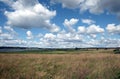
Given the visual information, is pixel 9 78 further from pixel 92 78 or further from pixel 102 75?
pixel 102 75

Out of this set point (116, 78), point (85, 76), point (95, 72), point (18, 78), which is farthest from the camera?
point (95, 72)

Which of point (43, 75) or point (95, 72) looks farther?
point (95, 72)

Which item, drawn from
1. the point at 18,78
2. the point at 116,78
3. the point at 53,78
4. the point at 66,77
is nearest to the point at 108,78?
the point at 116,78

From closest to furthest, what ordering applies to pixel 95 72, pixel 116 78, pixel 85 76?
pixel 116 78
pixel 85 76
pixel 95 72

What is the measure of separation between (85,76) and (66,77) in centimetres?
122

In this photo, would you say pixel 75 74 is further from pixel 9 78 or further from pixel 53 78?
pixel 9 78

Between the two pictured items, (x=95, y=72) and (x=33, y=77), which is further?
(x=95, y=72)

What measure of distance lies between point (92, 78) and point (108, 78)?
0.91m

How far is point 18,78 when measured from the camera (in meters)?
9.15

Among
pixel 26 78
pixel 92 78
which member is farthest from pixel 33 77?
pixel 92 78

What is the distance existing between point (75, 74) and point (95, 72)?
5.13ft

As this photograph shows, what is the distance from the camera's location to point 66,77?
33.0 ft

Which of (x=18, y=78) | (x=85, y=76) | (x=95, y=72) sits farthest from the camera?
(x=95, y=72)

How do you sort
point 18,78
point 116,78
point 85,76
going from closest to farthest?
1. point 18,78
2. point 116,78
3. point 85,76
